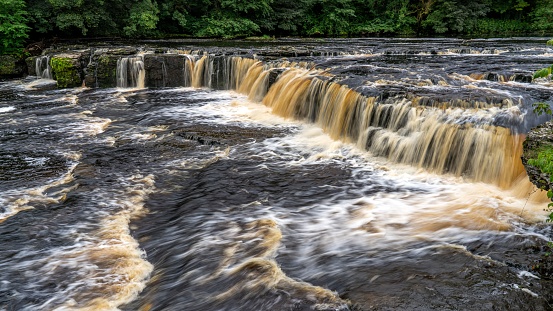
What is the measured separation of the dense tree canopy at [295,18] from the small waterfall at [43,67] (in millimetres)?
3808

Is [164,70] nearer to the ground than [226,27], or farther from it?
nearer to the ground

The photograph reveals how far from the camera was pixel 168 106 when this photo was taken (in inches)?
522

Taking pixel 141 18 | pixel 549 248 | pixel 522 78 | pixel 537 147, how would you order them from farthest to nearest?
pixel 141 18 < pixel 522 78 < pixel 537 147 < pixel 549 248

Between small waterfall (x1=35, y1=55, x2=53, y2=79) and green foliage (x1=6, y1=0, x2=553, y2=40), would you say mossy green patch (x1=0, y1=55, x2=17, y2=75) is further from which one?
green foliage (x1=6, y1=0, x2=553, y2=40)

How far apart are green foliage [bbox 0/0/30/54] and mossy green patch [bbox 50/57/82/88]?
3.94 meters

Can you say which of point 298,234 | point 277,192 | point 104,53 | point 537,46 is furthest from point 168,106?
point 537,46

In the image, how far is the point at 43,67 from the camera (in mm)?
18281

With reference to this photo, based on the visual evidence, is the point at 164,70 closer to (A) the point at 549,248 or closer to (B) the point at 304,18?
(B) the point at 304,18

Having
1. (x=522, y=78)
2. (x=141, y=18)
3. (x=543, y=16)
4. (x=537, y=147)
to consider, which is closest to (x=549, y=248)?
(x=537, y=147)

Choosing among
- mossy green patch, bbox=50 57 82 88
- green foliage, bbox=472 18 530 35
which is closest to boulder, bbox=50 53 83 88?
mossy green patch, bbox=50 57 82 88

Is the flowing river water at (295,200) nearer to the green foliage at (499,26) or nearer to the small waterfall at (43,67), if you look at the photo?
the small waterfall at (43,67)

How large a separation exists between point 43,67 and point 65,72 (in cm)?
234

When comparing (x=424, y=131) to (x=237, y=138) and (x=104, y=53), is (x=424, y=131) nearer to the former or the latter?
(x=237, y=138)

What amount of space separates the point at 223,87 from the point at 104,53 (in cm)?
484
